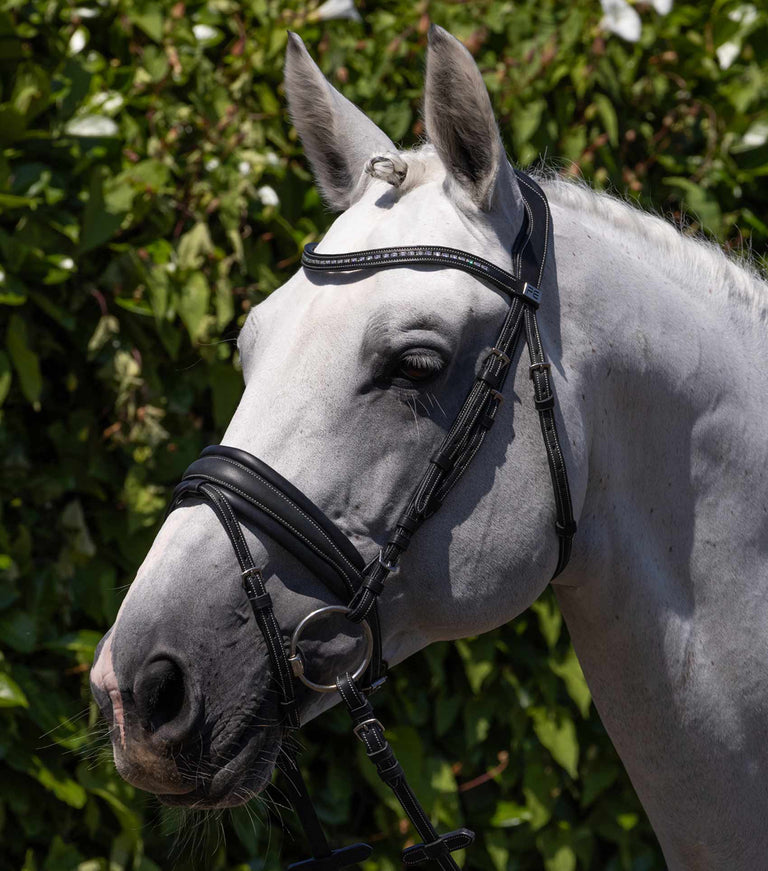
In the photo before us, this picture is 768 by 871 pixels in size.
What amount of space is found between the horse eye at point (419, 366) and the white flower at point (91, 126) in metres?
1.63

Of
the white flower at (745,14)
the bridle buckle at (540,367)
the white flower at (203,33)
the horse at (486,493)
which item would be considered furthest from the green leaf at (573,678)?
the white flower at (745,14)

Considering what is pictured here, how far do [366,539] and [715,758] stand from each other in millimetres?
780

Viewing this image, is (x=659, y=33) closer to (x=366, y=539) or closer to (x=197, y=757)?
(x=366, y=539)

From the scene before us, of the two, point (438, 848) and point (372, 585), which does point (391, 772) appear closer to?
point (438, 848)

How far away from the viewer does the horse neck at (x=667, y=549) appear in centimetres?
177

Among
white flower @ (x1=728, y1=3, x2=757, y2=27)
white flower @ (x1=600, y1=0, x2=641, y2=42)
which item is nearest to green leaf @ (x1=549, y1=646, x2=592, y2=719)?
white flower @ (x1=600, y1=0, x2=641, y2=42)

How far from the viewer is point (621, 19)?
3393 millimetres

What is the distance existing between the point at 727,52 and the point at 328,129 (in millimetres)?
2395

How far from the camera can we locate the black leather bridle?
4.99 feet

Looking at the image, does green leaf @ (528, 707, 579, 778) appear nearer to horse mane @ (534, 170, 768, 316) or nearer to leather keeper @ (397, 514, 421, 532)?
horse mane @ (534, 170, 768, 316)

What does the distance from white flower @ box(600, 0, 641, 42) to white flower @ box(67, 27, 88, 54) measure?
178 cm

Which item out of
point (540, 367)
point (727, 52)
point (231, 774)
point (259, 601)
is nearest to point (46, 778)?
point (231, 774)

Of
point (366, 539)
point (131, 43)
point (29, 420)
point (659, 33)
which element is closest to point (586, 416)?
point (366, 539)

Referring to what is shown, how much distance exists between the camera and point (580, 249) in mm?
1823
